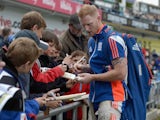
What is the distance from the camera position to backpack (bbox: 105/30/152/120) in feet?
10.6

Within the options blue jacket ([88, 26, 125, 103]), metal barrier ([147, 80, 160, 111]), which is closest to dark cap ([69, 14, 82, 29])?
blue jacket ([88, 26, 125, 103])

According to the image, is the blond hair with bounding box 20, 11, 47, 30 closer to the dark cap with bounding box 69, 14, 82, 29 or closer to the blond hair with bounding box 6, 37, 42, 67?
the blond hair with bounding box 6, 37, 42, 67

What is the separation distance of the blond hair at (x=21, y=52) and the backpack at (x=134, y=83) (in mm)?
1083

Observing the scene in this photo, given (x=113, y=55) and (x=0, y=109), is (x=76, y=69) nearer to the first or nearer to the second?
(x=113, y=55)

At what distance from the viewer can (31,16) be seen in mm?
3096

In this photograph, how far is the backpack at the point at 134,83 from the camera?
3.23 metres

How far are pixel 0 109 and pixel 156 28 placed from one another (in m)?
31.7

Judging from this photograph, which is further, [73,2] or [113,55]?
[73,2]

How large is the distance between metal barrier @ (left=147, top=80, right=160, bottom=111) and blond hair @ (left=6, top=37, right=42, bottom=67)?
5244mm

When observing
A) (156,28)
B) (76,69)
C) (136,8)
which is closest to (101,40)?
(76,69)

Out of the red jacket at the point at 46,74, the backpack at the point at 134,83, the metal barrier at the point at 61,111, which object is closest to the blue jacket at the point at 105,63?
the backpack at the point at 134,83

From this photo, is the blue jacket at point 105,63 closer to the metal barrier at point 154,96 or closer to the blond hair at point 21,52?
the blond hair at point 21,52

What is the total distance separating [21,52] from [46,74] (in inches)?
33.8

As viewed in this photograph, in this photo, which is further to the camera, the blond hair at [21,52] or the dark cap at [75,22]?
the dark cap at [75,22]
